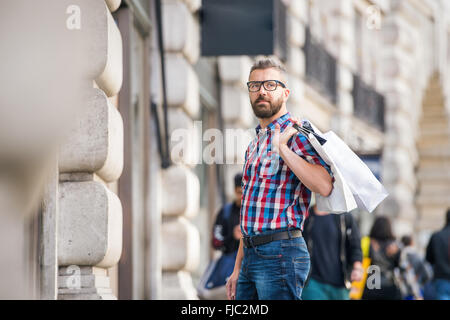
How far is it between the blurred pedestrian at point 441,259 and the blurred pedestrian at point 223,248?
312 centimetres

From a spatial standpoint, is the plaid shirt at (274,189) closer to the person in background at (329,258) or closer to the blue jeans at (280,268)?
the blue jeans at (280,268)

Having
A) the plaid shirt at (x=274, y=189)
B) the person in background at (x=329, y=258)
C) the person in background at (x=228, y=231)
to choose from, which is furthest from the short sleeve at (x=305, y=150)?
the person in background at (x=228, y=231)

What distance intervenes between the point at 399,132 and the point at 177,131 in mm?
15699

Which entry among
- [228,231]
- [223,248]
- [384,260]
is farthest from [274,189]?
[384,260]

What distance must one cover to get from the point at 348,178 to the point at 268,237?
472 mm

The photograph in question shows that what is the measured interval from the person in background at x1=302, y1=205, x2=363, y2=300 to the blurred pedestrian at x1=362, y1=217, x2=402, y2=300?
1.31 m

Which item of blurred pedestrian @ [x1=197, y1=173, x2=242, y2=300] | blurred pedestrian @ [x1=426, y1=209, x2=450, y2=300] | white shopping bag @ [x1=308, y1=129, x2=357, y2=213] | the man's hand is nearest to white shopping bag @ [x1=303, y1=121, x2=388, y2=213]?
white shopping bag @ [x1=308, y1=129, x2=357, y2=213]

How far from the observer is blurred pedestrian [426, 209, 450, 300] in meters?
10.9

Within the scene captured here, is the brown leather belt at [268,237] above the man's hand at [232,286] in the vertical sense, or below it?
above

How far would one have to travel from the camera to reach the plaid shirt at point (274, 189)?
5.00 m

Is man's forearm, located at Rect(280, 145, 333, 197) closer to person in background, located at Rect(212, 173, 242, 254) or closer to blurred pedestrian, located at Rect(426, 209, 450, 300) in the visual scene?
person in background, located at Rect(212, 173, 242, 254)
